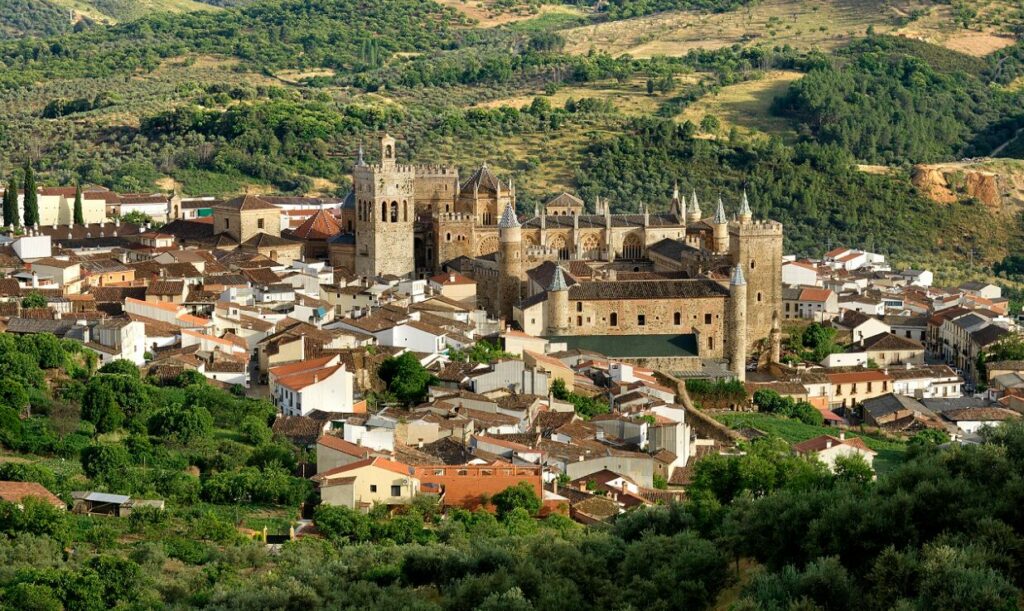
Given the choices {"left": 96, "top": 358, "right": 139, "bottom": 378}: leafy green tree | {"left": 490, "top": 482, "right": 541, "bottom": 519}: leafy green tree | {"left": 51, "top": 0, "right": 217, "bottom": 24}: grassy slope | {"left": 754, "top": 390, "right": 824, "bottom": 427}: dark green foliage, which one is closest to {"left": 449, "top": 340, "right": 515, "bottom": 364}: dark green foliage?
{"left": 754, "top": 390, "right": 824, "bottom": 427}: dark green foliage

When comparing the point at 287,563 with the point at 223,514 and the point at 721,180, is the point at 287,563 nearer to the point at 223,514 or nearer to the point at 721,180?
the point at 223,514

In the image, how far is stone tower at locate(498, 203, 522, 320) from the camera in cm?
4053

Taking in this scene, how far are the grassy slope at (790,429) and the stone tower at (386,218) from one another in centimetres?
1106

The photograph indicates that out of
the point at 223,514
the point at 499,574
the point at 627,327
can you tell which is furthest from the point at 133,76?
the point at 499,574

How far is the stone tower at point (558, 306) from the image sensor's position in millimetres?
38375

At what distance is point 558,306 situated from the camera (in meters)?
38.4

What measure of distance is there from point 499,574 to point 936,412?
2081 centimetres

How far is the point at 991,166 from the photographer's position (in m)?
76.7

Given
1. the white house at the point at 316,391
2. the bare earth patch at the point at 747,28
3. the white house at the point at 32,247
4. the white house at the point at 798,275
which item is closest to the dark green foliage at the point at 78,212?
the white house at the point at 32,247

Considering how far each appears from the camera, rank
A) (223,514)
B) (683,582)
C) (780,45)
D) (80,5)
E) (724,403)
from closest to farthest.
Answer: (683,582), (223,514), (724,403), (780,45), (80,5)

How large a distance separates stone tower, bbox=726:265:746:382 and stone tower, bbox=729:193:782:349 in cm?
176

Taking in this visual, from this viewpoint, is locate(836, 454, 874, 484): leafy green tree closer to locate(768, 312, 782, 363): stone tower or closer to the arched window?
locate(768, 312, 782, 363): stone tower

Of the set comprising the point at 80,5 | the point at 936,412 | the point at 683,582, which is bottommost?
the point at 936,412

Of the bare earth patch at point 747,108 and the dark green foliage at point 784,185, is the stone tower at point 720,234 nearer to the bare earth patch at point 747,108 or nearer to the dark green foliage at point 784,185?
the dark green foliage at point 784,185
